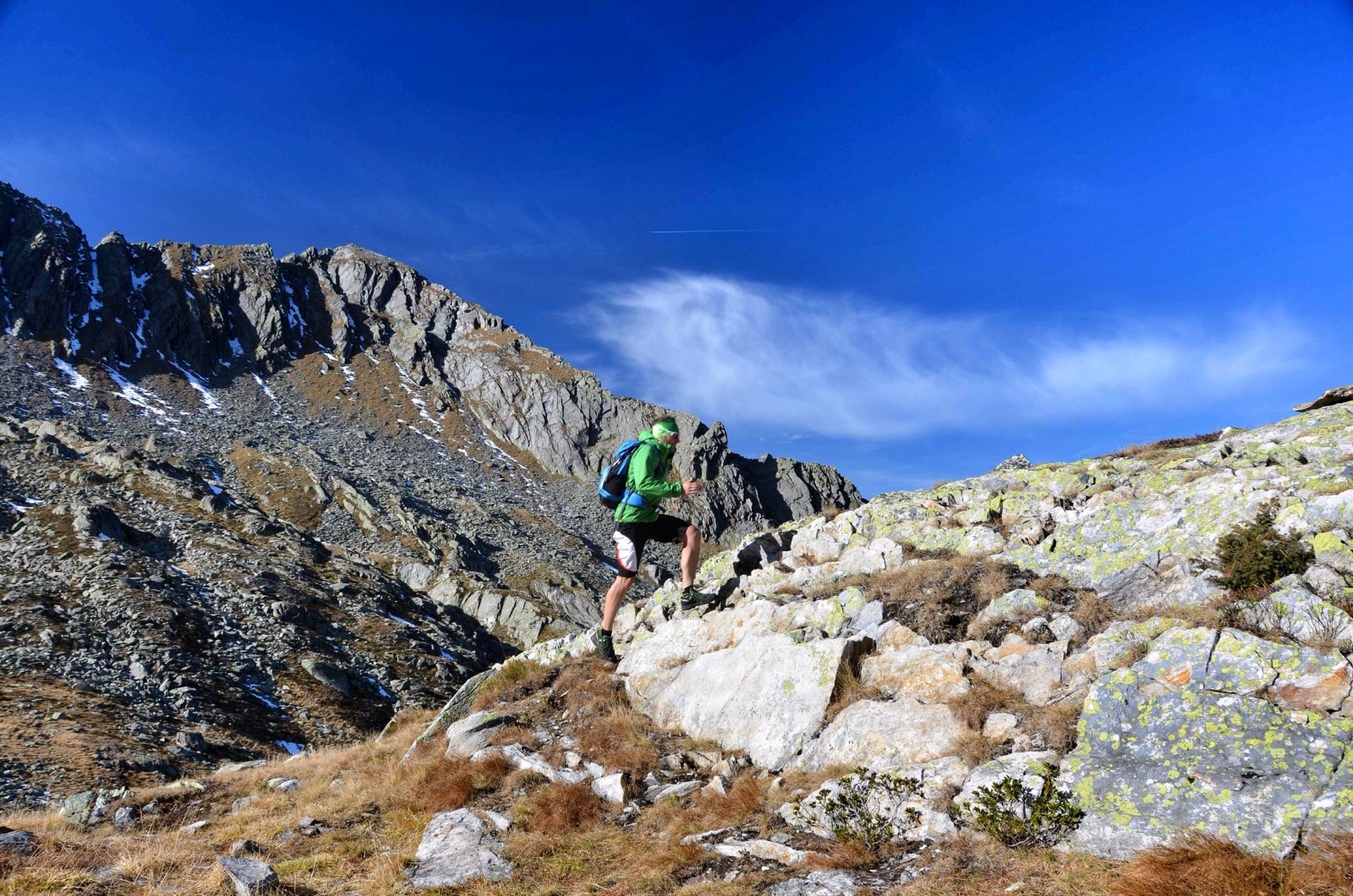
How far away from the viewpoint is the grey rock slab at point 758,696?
8.45 m

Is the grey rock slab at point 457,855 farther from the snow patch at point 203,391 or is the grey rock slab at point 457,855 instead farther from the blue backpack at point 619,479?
the snow patch at point 203,391

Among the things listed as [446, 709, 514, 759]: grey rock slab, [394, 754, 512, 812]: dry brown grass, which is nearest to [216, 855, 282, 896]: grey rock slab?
[394, 754, 512, 812]: dry brown grass

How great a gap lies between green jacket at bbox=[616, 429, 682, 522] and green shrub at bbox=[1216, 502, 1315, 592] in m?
7.22

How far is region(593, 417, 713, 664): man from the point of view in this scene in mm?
10641

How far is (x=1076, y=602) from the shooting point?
8.55 metres

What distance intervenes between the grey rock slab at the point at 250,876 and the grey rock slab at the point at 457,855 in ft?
4.43

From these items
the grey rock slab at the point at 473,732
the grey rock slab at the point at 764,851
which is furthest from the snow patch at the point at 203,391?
the grey rock slab at the point at 764,851

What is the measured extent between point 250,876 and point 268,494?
82165 mm

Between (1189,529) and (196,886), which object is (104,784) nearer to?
(196,886)

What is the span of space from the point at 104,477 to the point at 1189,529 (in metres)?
77.4

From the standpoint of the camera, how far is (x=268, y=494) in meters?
75.8

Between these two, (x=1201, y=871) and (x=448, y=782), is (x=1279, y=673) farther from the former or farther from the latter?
(x=448, y=782)

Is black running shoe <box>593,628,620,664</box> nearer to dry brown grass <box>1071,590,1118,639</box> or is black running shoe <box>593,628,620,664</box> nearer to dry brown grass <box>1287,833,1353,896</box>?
dry brown grass <box>1071,590,1118,639</box>

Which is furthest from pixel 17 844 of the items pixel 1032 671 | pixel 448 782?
pixel 1032 671
